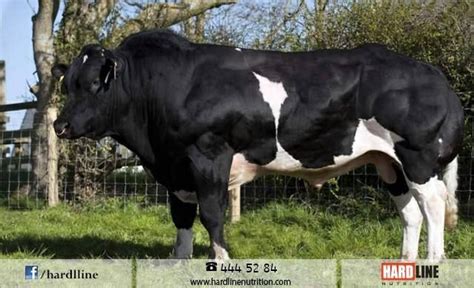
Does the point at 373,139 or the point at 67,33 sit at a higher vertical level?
the point at 67,33

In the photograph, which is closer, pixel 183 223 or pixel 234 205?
pixel 183 223

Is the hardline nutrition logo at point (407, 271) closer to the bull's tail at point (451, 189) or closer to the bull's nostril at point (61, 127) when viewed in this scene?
the bull's tail at point (451, 189)

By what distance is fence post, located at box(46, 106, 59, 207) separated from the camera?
10633 millimetres

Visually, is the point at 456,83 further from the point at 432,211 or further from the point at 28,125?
the point at 28,125

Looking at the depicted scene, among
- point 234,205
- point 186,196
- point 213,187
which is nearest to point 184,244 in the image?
point 186,196

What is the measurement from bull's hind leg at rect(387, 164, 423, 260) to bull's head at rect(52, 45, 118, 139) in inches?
99.2

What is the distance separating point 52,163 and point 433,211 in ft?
21.7

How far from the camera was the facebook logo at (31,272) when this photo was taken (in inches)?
212

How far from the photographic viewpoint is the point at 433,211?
573cm

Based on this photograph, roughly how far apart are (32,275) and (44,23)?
6.93 meters

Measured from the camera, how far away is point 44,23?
37.8ft

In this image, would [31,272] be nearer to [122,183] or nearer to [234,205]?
[234,205]

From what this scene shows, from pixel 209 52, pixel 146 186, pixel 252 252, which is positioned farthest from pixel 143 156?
pixel 146 186

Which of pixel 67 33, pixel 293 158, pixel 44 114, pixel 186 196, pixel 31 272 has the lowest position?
pixel 31 272
